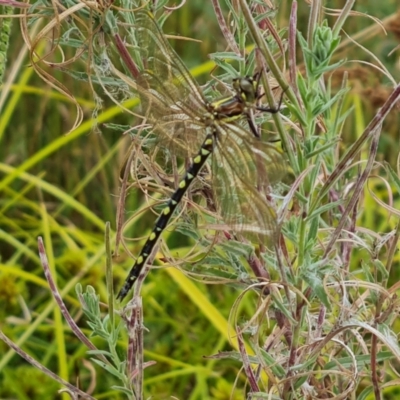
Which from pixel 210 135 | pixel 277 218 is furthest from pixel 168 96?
pixel 277 218

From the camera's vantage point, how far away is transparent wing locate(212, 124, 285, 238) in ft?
1.98

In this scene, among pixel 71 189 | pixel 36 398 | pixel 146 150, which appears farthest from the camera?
pixel 71 189

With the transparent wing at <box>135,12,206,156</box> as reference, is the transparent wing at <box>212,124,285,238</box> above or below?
below

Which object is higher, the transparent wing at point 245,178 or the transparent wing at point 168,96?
the transparent wing at point 168,96

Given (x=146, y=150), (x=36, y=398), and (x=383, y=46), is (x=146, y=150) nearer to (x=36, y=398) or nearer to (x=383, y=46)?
(x=36, y=398)

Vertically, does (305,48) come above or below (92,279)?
above

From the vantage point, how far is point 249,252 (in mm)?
640

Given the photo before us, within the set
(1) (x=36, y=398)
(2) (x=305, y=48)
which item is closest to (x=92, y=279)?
(1) (x=36, y=398)

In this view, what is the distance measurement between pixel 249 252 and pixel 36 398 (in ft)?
2.92

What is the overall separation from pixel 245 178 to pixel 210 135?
68 millimetres

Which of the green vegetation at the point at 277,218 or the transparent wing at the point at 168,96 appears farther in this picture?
the transparent wing at the point at 168,96

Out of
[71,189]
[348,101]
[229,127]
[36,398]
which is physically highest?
[229,127]

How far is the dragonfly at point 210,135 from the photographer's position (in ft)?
2.05

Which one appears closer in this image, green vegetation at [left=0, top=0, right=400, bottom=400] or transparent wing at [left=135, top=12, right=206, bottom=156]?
green vegetation at [left=0, top=0, right=400, bottom=400]
